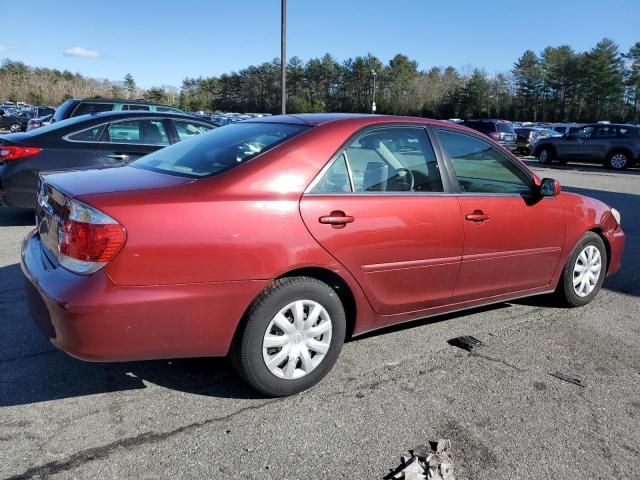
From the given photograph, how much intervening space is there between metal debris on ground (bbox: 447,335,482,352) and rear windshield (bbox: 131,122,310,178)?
1865mm

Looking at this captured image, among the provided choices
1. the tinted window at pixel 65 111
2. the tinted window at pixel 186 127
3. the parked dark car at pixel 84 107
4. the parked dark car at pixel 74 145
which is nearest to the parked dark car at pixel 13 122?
the parked dark car at pixel 84 107

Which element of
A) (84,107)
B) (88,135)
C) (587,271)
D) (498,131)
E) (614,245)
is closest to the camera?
(587,271)

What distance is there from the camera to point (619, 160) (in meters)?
19.9

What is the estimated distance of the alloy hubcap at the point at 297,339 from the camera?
290 centimetres

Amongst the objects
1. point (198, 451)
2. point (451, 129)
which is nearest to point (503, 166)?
point (451, 129)

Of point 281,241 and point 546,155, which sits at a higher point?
point 281,241

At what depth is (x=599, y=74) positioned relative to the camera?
222 feet

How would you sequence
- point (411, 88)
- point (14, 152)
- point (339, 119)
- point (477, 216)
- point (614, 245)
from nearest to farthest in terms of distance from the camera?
1. point (339, 119)
2. point (477, 216)
3. point (614, 245)
4. point (14, 152)
5. point (411, 88)

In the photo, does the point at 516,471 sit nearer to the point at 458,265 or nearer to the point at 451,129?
the point at 458,265

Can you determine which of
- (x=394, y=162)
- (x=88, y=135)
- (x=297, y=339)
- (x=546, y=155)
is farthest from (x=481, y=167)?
(x=546, y=155)

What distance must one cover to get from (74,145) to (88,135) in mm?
228

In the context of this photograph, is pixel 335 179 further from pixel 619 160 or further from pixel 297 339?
pixel 619 160

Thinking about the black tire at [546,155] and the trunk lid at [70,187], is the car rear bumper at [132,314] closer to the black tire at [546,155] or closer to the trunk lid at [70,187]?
the trunk lid at [70,187]

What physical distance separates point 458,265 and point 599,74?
75.8m
